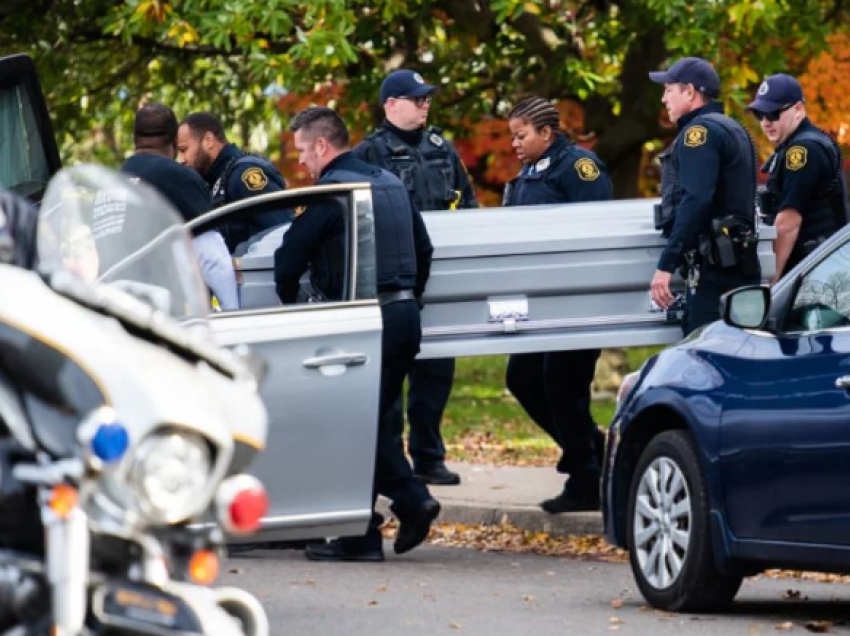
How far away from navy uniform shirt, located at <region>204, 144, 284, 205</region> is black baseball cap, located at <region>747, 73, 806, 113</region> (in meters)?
2.56

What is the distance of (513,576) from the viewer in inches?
379

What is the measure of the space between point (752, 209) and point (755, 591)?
6.72 ft

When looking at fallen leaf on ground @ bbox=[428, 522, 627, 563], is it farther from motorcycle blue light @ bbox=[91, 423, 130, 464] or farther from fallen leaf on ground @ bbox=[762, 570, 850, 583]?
motorcycle blue light @ bbox=[91, 423, 130, 464]

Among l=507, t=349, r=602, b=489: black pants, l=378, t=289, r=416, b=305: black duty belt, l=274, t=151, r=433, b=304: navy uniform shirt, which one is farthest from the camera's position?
l=507, t=349, r=602, b=489: black pants

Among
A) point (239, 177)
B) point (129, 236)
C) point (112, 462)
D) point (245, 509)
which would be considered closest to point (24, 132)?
point (239, 177)

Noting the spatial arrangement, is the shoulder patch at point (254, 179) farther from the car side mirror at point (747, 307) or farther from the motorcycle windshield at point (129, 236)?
the motorcycle windshield at point (129, 236)

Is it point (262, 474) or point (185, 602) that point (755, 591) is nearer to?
point (262, 474)

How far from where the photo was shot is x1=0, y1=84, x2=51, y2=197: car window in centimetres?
1030

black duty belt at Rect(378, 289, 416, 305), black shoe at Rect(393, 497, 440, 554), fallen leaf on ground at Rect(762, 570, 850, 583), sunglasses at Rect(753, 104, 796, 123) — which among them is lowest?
fallen leaf on ground at Rect(762, 570, 850, 583)

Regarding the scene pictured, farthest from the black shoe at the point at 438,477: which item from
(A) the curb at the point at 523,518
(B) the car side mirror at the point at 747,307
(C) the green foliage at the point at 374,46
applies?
(C) the green foliage at the point at 374,46

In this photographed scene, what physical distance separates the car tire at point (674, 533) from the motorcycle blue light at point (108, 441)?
395cm

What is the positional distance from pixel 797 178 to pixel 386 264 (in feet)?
7.81

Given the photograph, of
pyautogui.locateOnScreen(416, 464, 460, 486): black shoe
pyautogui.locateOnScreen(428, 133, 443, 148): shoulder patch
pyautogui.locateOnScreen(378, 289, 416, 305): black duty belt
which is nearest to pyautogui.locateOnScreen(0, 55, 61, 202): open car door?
pyautogui.locateOnScreen(378, 289, 416, 305): black duty belt

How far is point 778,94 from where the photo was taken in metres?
10.8
